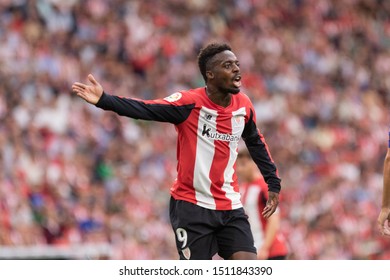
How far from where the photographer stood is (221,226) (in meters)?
9.21

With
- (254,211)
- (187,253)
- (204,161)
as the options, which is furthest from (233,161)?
(254,211)

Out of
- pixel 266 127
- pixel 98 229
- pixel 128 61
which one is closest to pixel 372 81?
pixel 266 127

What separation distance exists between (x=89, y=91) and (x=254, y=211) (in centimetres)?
345

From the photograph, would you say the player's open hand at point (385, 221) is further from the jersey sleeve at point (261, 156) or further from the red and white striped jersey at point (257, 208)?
the red and white striped jersey at point (257, 208)

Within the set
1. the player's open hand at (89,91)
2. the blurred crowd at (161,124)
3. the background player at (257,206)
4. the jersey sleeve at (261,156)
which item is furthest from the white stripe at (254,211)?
the blurred crowd at (161,124)

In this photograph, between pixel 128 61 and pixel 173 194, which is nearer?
pixel 173 194

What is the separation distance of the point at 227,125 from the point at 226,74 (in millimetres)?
405

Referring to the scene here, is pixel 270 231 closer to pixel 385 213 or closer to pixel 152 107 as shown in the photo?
pixel 385 213

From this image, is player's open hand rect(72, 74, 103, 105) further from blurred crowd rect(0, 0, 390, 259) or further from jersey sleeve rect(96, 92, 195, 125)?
A: blurred crowd rect(0, 0, 390, 259)

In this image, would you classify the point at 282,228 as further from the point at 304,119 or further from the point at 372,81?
the point at 372,81

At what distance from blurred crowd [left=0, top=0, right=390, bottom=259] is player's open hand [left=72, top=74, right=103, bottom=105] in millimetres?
5941

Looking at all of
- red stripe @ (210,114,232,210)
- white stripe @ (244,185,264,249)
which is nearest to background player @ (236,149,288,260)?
white stripe @ (244,185,264,249)

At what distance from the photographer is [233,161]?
Result: 30.6ft
